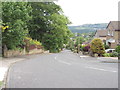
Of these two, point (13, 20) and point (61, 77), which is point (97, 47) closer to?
point (13, 20)

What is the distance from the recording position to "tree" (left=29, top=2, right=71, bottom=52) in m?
46.5

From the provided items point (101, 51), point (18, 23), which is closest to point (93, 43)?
point (101, 51)

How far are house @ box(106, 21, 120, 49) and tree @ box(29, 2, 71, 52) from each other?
13.0 m

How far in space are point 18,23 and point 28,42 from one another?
13.8 metres

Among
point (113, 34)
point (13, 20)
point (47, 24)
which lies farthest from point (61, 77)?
point (113, 34)

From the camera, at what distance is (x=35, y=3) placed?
1799 inches

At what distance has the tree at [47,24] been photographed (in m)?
46.5

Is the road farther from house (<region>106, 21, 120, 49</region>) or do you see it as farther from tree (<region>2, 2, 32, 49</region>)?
house (<region>106, 21, 120, 49</region>)

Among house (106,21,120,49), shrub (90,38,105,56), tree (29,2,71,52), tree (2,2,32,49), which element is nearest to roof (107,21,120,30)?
house (106,21,120,49)

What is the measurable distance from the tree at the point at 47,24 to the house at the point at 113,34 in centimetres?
1298

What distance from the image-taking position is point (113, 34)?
173ft

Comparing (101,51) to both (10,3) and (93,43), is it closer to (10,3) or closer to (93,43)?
(93,43)

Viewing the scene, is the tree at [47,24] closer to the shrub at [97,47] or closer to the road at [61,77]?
the shrub at [97,47]

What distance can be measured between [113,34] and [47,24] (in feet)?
59.0
